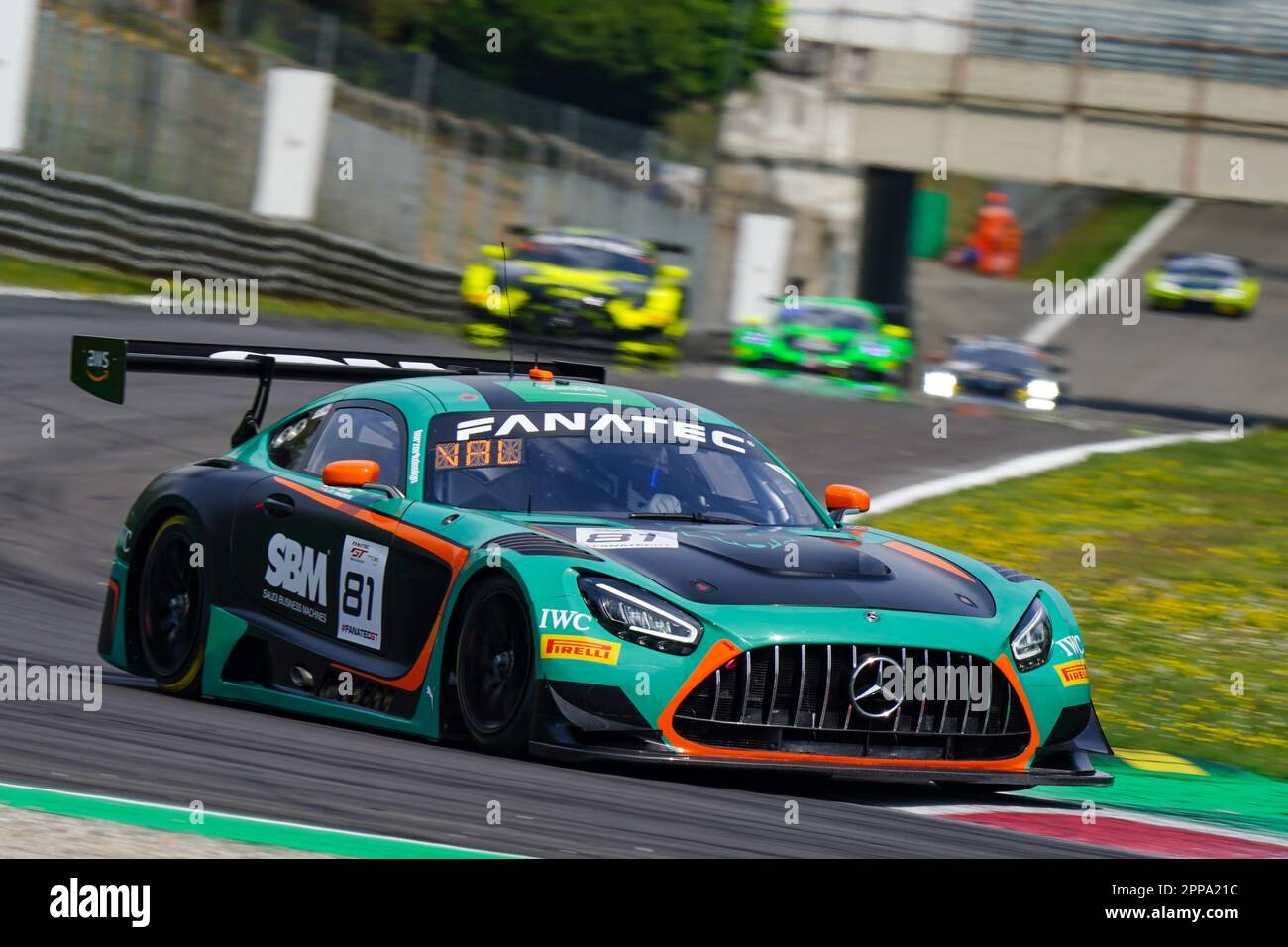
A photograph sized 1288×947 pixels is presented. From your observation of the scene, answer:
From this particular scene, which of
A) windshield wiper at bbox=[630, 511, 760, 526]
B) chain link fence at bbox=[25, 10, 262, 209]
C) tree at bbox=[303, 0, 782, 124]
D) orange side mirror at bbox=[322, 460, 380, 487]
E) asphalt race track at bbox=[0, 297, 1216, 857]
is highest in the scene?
tree at bbox=[303, 0, 782, 124]

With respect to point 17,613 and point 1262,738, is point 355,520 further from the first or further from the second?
point 1262,738

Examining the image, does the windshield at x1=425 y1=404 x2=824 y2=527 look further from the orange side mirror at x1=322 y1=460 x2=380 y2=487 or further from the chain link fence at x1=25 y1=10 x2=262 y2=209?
the chain link fence at x1=25 y1=10 x2=262 y2=209

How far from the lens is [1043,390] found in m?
29.9

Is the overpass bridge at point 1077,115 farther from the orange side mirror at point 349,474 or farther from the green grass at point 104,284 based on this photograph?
the orange side mirror at point 349,474

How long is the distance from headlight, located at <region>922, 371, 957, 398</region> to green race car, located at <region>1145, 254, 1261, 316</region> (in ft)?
80.2

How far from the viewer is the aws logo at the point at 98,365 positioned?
7.84 m

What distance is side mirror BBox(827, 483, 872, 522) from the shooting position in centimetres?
756

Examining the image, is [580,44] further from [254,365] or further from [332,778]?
[332,778]

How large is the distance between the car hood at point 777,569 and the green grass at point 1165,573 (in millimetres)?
2545

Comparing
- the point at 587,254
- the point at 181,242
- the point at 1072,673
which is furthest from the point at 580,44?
the point at 1072,673

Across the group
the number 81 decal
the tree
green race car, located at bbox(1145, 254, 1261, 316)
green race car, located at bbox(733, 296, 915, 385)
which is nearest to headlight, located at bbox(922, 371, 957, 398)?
green race car, located at bbox(733, 296, 915, 385)

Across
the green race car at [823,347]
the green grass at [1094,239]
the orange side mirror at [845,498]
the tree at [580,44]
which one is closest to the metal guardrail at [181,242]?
the green race car at [823,347]

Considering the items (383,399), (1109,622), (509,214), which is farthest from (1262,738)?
(509,214)

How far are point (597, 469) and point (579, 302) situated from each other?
741 inches
